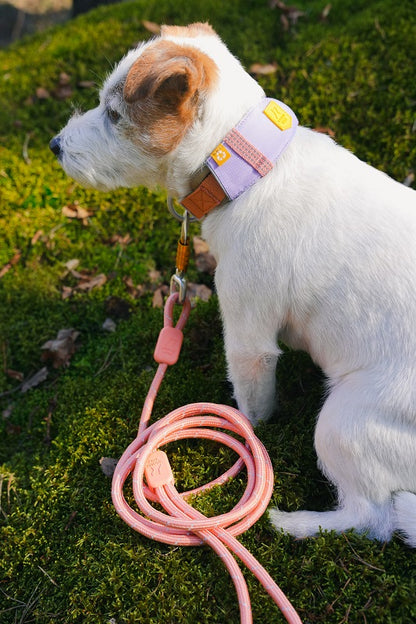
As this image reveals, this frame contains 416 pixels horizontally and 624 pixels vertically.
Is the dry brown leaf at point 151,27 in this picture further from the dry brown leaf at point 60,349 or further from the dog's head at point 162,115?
the dry brown leaf at point 60,349

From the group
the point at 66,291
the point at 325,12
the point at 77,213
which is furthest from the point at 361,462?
the point at 325,12

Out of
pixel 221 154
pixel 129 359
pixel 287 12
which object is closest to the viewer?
pixel 221 154

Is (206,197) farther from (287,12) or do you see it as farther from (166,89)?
(287,12)

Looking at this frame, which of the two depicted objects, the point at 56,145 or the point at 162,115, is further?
the point at 56,145

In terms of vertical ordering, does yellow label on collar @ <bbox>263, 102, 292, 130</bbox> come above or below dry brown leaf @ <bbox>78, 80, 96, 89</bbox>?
above

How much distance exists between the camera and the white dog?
234cm

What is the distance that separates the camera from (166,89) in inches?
94.2

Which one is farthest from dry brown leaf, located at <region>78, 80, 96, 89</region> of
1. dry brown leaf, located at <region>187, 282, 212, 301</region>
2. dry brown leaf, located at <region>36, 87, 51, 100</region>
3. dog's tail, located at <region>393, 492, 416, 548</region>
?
dog's tail, located at <region>393, 492, 416, 548</region>

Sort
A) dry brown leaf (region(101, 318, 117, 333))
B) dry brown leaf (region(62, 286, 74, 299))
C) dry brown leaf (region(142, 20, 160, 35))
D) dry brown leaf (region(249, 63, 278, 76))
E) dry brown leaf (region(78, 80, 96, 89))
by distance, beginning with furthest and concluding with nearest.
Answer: dry brown leaf (region(142, 20, 160, 35)) < dry brown leaf (region(78, 80, 96, 89)) < dry brown leaf (region(249, 63, 278, 76)) < dry brown leaf (region(62, 286, 74, 299)) < dry brown leaf (region(101, 318, 117, 333))

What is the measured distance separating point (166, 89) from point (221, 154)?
37 centimetres

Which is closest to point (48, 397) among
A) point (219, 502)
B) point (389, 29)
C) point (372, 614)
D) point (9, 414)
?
point (9, 414)

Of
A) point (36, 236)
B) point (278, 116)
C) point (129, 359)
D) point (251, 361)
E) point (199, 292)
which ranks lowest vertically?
point (36, 236)

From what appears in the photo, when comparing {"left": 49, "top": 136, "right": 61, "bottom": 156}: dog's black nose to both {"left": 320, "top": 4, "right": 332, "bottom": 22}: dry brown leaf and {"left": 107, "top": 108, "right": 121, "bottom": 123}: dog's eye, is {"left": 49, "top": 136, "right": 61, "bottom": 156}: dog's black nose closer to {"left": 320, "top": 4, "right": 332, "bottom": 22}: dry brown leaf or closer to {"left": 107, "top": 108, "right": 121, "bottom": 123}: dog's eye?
{"left": 107, "top": 108, "right": 121, "bottom": 123}: dog's eye

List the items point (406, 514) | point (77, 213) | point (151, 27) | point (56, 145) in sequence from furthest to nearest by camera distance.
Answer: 1. point (151, 27)
2. point (77, 213)
3. point (56, 145)
4. point (406, 514)
